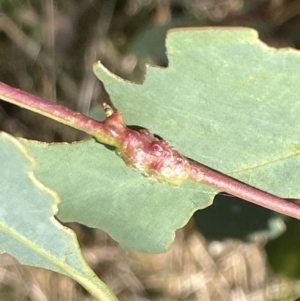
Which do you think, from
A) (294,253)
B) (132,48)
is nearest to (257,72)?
(294,253)

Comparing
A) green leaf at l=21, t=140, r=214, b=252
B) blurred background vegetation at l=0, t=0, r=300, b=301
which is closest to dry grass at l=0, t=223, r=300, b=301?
blurred background vegetation at l=0, t=0, r=300, b=301

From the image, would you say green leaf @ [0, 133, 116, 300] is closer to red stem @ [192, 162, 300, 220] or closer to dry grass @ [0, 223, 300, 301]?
red stem @ [192, 162, 300, 220]

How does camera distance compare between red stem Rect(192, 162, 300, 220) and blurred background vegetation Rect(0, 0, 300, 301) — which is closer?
red stem Rect(192, 162, 300, 220)

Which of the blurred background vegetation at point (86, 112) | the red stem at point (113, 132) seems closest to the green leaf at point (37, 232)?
the red stem at point (113, 132)

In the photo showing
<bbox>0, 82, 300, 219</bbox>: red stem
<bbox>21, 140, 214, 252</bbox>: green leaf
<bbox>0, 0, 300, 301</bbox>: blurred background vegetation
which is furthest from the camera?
<bbox>0, 0, 300, 301</bbox>: blurred background vegetation

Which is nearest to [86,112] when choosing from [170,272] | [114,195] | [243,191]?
[170,272]

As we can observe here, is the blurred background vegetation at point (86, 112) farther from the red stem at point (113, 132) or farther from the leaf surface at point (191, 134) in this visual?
the red stem at point (113, 132)
